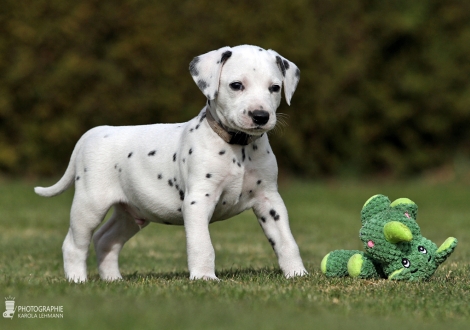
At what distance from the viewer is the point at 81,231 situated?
6.58 meters

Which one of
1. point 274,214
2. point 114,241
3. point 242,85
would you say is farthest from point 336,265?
point 114,241

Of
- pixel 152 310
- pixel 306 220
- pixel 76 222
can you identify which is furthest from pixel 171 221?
pixel 306 220

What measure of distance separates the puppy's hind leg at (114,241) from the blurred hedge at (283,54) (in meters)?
8.91

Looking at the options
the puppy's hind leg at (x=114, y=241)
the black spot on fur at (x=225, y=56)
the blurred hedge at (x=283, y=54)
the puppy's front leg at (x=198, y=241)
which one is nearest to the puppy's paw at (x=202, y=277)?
the puppy's front leg at (x=198, y=241)

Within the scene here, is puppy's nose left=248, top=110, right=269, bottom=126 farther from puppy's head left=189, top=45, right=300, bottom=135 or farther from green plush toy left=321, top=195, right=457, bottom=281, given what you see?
green plush toy left=321, top=195, right=457, bottom=281

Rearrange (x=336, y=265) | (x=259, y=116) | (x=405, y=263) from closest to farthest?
(x=259, y=116), (x=405, y=263), (x=336, y=265)

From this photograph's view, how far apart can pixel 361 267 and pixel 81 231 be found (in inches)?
92.2

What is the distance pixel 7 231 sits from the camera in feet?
37.7

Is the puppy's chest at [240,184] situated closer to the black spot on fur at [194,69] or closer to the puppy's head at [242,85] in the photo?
the puppy's head at [242,85]

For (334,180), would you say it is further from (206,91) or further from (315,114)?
(206,91)

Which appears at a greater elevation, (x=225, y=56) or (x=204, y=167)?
(x=225, y=56)

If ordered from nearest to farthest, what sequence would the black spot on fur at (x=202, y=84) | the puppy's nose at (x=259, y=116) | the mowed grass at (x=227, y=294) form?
the mowed grass at (x=227, y=294)
the puppy's nose at (x=259, y=116)
the black spot on fur at (x=202, y=84)

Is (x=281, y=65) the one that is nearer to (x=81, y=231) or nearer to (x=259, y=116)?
(x=259, y=116)

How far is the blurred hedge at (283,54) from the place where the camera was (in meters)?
16.0
